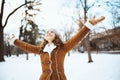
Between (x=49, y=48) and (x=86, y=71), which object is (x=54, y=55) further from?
(x=86, y=71)

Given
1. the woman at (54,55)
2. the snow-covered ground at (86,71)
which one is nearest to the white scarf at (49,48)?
the woman at (54,55)

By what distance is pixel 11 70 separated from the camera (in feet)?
7.55

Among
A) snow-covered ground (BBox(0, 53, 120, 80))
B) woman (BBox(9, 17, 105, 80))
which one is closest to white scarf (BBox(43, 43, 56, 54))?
woman (BBox(9, 17, 105, 80))

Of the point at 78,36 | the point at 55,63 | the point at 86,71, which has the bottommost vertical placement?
the point at 86,71

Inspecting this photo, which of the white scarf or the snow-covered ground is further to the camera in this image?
the snow-covered ground

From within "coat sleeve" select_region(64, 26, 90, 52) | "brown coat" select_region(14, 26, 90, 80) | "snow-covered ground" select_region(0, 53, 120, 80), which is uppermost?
"coat sleeve" select_region(64, 26, 90, 52)

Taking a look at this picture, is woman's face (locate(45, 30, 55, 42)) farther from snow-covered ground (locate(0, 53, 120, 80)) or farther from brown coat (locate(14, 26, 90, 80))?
snow-covered ground (locate(0, 53, 120, 80))

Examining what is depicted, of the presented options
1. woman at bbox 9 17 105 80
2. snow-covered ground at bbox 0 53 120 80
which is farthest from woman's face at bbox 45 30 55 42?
snow-covered ground at bbox 0 53 120 80

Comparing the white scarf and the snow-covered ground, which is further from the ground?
the white scarf

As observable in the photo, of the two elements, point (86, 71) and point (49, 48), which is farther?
point (86, 71)

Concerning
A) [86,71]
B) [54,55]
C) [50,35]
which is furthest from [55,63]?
[86,71]

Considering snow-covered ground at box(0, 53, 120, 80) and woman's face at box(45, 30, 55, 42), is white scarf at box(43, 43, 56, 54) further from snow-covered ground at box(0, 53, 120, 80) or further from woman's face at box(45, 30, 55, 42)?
snow-covered ground at box(0, 53, 120, 80)

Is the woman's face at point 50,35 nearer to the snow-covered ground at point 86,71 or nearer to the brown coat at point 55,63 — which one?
the brown coat at point 55,63

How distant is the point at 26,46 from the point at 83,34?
1.04 feet
